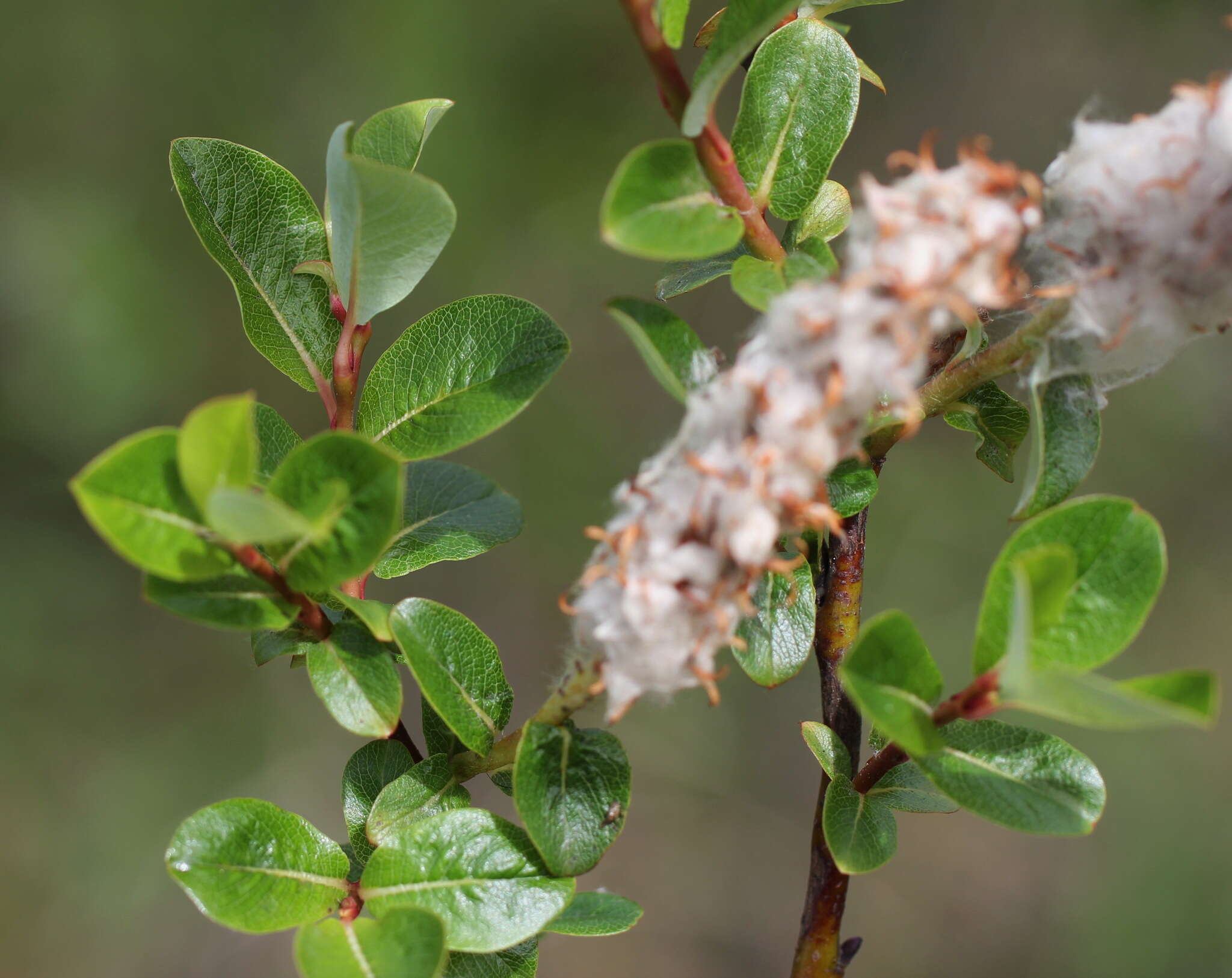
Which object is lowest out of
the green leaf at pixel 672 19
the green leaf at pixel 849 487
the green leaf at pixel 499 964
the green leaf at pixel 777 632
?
the green leaf at pixel 499 964

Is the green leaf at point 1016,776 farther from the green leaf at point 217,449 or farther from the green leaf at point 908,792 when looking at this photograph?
the green leaf at point 217,449

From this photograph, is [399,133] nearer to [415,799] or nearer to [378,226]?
[378,226]

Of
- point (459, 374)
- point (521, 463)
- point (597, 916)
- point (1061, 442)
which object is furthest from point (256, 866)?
point (521, 463)

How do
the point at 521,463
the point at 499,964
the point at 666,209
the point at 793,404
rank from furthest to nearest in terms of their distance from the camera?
1. the point at 521,463
2. the point at 499,964
3. the point at 666,209
4. the point at 793,404

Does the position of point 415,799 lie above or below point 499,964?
above

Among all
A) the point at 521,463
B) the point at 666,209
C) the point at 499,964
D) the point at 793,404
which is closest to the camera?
the point at 793,404

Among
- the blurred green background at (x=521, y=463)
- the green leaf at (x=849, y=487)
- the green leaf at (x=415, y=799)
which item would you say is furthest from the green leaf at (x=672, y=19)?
the blurred green background at (x=521, y=463)
